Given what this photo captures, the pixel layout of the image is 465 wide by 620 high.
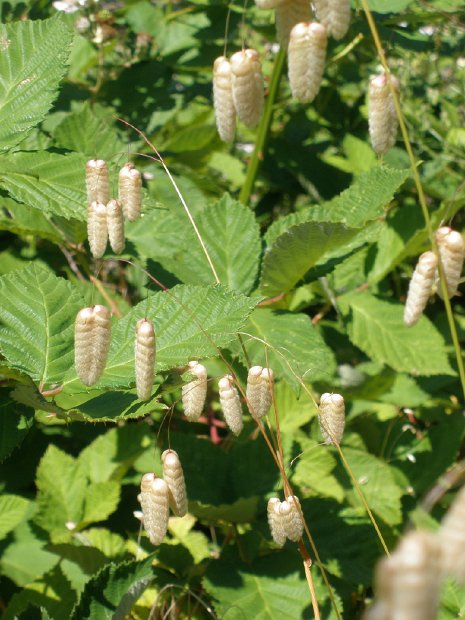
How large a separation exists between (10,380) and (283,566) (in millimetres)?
615

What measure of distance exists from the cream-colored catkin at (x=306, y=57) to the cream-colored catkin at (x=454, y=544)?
80cm

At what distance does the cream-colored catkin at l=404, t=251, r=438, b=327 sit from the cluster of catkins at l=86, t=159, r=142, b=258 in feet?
1.36

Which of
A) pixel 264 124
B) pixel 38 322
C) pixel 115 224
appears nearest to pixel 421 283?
pixel 115 224

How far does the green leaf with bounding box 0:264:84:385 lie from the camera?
1.36m

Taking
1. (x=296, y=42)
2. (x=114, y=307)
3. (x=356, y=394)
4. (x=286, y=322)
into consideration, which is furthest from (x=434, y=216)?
(x=296, y=42)

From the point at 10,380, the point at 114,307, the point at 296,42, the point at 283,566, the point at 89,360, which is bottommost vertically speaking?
the point at 283,566

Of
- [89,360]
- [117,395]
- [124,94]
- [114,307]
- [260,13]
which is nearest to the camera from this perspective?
[89,360]

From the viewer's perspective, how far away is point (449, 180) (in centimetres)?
264

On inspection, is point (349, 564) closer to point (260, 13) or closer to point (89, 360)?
point (89, 360)

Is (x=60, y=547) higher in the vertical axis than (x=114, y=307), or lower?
lower

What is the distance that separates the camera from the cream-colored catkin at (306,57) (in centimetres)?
119

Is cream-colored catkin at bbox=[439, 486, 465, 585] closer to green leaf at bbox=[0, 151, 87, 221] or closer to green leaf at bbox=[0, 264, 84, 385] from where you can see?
green leaf at bbox=[0, 264, 84, 385]

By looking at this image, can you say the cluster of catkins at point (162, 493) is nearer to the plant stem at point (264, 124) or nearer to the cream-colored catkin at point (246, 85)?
the cream-colored catkin at point (246, 85)

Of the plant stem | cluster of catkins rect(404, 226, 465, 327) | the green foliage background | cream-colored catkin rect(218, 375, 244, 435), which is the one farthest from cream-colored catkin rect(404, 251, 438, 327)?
the plant stem
